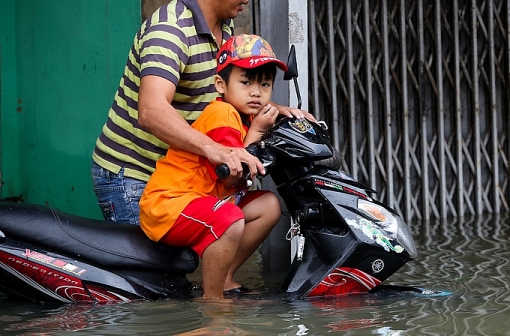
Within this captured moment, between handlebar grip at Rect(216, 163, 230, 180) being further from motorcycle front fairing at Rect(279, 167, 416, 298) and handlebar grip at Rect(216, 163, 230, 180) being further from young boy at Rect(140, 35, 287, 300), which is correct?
motorcycle front fairing at Rect(279, 167, 416, 298)

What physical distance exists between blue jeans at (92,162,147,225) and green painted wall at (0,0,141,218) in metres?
1.40

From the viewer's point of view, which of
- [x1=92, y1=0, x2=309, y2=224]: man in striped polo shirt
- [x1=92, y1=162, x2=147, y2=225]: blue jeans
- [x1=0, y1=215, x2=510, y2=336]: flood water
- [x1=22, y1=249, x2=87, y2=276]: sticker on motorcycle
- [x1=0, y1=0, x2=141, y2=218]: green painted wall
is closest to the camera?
[x1=0, y1=215, x2=510, y2=336]: flood water

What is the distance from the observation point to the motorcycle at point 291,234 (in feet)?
10.7

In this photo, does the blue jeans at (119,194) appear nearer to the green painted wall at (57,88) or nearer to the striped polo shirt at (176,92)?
the striped polo shirt at (176,92)

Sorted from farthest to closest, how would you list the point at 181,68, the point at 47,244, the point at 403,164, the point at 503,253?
the point at 403,164
the point at 503,253
the point at 181,68
the point at 47,244

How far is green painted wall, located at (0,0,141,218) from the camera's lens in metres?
4.95

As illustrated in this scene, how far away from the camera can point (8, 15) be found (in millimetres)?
5172

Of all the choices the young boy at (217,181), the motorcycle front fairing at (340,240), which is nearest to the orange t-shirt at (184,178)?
the young boy at (217,181)

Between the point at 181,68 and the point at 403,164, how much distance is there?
286 centimetres

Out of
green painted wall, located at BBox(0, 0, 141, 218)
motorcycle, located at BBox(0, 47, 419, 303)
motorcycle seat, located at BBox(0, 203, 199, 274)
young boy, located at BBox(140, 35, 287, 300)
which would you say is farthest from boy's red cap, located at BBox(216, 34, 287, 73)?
green painted wall, located at BBox(0, 0, 141, 218)

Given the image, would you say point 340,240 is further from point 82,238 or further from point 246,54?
point 82,238

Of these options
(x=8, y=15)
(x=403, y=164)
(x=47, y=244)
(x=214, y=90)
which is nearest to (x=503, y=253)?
(x=403, y=164)

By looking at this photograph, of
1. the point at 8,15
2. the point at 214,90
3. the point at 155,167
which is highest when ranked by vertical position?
the point at 8,15

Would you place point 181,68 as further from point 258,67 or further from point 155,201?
point 155,201
